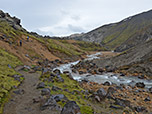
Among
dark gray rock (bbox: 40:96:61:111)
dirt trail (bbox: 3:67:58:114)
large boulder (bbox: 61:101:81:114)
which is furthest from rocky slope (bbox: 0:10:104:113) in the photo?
large boulder (bbox: 61:101:81:114)

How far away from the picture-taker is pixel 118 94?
58.5 feet

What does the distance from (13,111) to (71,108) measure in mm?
5184

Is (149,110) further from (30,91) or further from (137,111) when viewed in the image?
(30,91)

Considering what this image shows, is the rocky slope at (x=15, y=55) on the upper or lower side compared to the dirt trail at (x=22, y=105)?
upper

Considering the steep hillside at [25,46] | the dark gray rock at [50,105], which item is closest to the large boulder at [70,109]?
the dark gray rock at [50,105]

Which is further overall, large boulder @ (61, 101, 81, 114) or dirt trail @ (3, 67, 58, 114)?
dirt trail @ (3, 67, 58, 114)

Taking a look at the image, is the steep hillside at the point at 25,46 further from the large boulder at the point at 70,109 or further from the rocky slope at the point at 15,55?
the large boulder at the point at 70,109

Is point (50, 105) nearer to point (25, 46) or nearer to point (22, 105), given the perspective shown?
point (22, 105)

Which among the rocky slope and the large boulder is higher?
the rocky slope

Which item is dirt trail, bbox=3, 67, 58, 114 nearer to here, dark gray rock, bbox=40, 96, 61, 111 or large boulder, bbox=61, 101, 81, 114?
dark gray rock, bbox=40, 96, 61, 111

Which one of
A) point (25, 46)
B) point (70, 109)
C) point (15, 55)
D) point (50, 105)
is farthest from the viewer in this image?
point (25, 46)

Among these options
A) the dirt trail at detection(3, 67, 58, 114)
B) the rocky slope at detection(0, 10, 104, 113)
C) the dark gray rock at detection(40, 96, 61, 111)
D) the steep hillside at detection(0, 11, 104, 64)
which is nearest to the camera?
the dirt trail at detection(3, 67, 58, 114)

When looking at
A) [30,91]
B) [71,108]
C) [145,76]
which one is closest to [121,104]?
[71,108]

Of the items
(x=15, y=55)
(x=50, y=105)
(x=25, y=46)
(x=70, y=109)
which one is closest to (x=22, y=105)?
(x=50, y=105)
